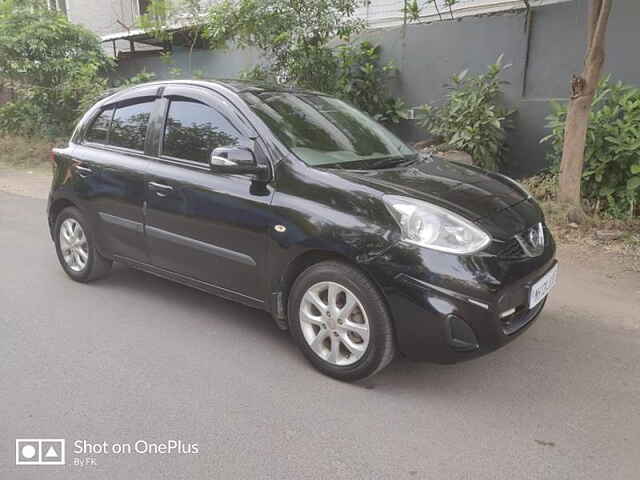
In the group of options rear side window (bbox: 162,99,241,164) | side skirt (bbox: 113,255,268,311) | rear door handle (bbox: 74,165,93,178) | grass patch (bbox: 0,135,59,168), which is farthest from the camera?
grass patch (bbox: 0,135,59,168)

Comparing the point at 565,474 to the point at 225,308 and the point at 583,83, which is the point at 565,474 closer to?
the point at 225,308

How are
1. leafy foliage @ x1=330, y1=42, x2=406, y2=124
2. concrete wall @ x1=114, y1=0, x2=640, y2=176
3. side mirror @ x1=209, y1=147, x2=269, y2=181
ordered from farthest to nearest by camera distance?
leafy foliage @ x1=330, y1=42, x2=406, y2=124
concrete wall @ x1=114, y1=0, x2=640, y2=176
side mirror @ x1=209, y1=147, x2=269, y2=181

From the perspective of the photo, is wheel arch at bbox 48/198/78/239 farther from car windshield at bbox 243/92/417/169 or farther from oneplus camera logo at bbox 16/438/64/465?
oneplus camera logo at bbox 16/438/64/465

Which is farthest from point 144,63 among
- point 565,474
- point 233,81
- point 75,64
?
point 565,474

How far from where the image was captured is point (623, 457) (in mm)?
2588

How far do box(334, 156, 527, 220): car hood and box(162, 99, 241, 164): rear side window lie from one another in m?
0.88

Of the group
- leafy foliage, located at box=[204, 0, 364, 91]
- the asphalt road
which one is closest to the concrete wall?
leafy foliage, located at box=[204, 0, 364, 91]

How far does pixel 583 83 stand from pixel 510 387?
3.90 meters

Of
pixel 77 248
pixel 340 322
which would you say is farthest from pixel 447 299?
pixel 77 248

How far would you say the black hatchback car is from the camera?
9.46 feet

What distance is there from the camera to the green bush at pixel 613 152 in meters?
6.02

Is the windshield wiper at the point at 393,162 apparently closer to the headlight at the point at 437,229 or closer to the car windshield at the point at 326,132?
the car windshield at the point at 326,132

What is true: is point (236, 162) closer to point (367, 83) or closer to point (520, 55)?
point (520, 55)

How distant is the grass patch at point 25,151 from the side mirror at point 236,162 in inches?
407
